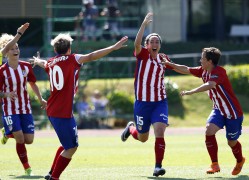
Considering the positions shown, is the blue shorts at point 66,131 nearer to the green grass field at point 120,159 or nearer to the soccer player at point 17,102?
the green grass field at point 120,159

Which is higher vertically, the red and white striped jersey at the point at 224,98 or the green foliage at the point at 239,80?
the red and white striped jersey at the point at 224,98

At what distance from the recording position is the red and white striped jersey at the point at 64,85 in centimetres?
1181

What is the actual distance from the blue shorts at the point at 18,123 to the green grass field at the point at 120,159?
28.3 inches

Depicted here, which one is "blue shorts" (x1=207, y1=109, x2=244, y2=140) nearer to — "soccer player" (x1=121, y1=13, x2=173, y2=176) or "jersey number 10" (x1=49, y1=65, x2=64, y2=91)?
"soccer player" (x1=121, y1=13, x2=173, y2=176)

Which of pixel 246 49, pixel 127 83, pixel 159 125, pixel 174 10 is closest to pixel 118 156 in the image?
pixel 159 125

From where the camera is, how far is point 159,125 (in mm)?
13719

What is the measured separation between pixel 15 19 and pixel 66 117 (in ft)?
87.9

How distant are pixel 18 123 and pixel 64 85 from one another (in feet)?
8.63

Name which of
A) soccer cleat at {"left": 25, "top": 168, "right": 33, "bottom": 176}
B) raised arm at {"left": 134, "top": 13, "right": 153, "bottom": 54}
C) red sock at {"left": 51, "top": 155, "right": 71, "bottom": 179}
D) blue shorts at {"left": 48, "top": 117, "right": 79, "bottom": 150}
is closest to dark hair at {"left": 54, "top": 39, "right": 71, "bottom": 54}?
blue shorts at {"left": 48, "top": 117, "right": 79, "bottom": 150}

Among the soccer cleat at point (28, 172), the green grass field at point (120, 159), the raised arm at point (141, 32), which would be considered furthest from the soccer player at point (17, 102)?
the raised arm at point (141, 32)

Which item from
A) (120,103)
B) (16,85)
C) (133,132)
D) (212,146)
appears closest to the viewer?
(212,146)

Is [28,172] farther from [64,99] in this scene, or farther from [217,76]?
[217,76]

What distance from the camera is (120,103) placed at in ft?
101

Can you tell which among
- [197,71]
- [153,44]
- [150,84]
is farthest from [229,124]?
[153,44]
